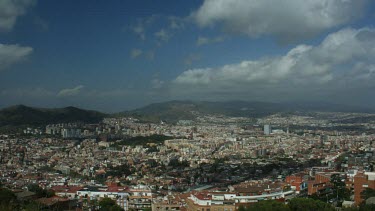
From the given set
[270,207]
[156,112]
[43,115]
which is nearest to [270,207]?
[270,207]

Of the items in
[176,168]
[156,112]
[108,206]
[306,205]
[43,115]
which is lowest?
[176,168]

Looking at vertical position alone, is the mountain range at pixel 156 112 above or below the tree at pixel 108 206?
above

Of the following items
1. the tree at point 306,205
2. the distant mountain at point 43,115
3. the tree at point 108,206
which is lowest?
the tree at point 108,206

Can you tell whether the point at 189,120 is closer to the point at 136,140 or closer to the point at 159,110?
the point at 159,110

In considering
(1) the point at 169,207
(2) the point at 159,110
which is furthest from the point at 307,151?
(2) the point at 159,110

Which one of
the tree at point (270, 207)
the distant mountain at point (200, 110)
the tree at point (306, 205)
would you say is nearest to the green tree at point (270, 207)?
the tree at point (270, 207)

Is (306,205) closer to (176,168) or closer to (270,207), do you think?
(270,207)

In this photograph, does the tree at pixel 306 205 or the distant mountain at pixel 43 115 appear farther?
the distant mountain at pixel 43 115

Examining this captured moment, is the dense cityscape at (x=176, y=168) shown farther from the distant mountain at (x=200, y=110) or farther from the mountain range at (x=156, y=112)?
the distant mountain at (x=200, y=110)

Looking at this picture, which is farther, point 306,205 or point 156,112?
point 156,112
